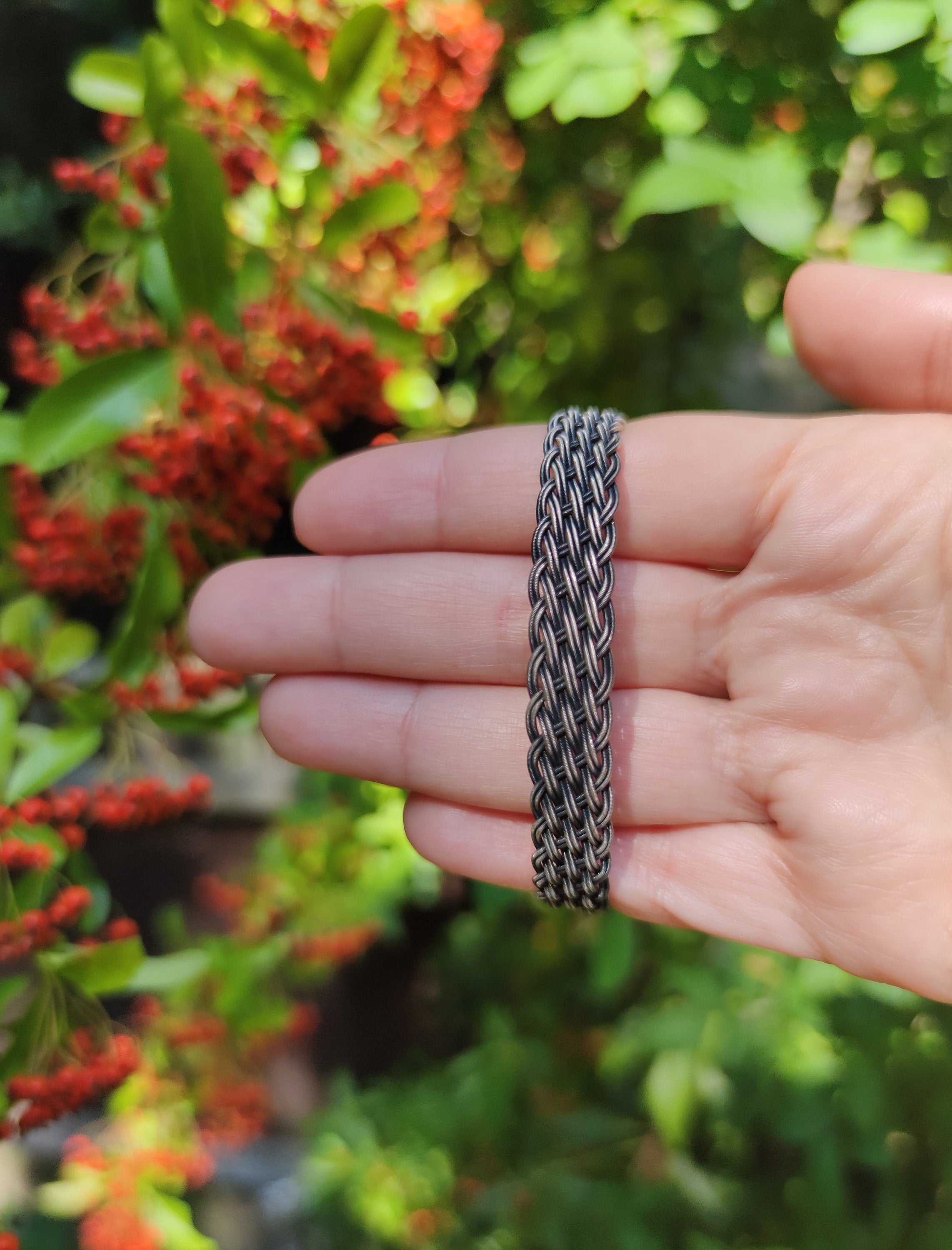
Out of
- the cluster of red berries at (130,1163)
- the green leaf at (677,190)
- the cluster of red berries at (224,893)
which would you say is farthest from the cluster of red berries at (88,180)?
the cluster of red berries at (130,1163)

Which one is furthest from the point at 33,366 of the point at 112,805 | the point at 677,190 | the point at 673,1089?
the point at 673,1089

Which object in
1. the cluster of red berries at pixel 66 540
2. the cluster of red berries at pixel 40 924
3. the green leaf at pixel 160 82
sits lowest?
the cluster of red berries at pixel 40 924

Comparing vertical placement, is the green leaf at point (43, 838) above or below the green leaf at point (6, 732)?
below

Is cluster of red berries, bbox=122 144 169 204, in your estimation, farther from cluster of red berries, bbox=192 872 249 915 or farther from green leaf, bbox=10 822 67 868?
cluster of red berries, bbox=192 872 249 915

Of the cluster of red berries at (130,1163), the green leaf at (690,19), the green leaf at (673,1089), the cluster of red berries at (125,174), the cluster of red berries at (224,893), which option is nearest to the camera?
the green leaf at (690,19)

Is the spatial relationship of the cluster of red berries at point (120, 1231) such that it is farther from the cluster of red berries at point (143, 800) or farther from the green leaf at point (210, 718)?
the green leaf at point (210, 718)

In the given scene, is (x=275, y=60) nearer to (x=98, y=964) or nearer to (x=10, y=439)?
(x=10, y=439)
